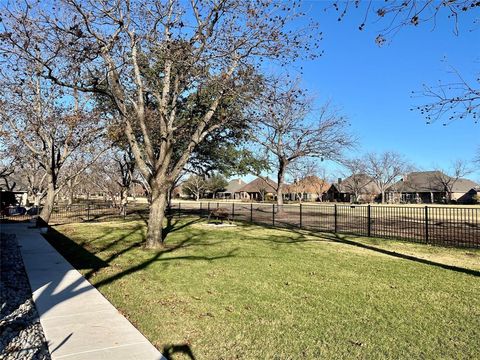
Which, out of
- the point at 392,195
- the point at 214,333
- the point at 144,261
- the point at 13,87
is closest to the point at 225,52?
the point at 144,261

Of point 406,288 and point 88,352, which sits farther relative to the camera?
point 406,288

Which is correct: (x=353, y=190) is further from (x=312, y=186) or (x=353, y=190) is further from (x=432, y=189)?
(x=432, y=189)

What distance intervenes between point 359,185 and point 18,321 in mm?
87845

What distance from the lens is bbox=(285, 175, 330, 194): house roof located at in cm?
8925

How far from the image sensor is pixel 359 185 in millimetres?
87750

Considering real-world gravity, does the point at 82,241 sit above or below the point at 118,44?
below

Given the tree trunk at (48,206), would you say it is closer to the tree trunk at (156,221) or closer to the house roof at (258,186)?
the tree trunk at (156,221)

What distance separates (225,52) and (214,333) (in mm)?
8281

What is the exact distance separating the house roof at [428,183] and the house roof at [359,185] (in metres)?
4.90

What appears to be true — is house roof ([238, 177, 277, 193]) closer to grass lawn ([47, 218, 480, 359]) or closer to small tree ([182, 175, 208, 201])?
small tree ([182, 175, 208, 201])

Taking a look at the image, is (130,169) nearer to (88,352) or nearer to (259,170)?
(259,170)

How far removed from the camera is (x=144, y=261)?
9.73m

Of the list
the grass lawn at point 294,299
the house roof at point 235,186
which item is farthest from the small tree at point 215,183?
the grass lawn at point 294,299

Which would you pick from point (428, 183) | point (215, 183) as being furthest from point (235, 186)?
point (428, 183)
